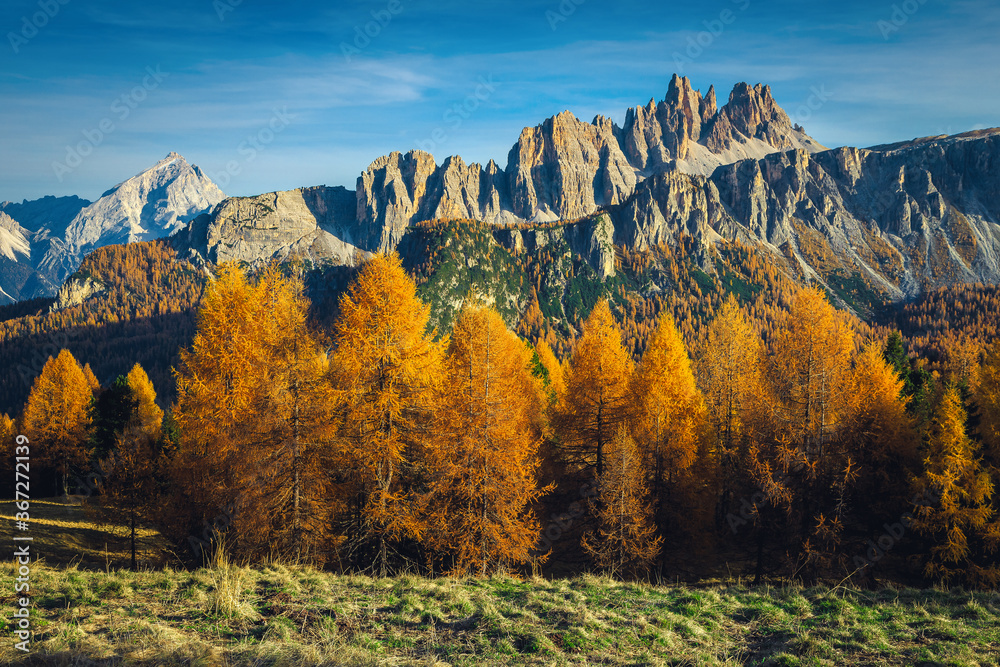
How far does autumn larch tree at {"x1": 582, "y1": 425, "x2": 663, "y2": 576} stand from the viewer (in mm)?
21172

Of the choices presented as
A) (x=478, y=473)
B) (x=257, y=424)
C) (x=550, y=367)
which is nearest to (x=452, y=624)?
(x=478, y=473)

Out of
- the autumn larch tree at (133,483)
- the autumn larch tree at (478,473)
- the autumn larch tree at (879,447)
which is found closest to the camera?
the autumn larch tree at (478,473)

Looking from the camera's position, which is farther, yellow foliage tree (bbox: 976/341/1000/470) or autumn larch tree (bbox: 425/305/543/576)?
yellow foliage tree (bbox: 976/341/1000/470)

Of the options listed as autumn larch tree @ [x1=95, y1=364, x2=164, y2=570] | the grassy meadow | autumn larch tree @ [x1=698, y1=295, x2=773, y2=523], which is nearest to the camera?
the grassy meadow

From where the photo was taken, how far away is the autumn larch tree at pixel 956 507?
2159 centimetres

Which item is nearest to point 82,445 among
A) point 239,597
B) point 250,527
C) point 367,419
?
point 250,527

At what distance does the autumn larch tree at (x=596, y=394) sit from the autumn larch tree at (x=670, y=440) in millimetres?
1009

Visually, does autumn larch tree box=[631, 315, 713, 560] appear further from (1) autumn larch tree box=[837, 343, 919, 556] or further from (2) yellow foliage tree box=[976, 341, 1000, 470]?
(2) yellow foliage tree box=[976, 341, 1000, 470]

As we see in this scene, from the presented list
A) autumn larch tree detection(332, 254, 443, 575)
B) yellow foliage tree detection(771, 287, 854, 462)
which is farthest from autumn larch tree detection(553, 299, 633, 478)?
autumn larch tree detection(332, 254, 443, 575)

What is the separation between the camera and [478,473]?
1806 centimetres

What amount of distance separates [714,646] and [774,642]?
4.62ft

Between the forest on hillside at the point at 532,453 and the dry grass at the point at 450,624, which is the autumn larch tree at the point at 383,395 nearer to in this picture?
the forest on hillside at the point at 532,453

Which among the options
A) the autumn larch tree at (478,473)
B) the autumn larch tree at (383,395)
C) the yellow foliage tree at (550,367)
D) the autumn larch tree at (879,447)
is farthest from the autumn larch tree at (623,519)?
the yellow foliage tree at (550,367)

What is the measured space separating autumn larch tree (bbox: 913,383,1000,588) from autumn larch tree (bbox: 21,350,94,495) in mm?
59983
